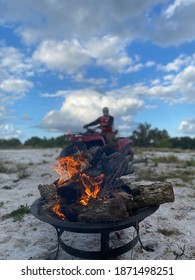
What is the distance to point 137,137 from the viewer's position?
30.0 m

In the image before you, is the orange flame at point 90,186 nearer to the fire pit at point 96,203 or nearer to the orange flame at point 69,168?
the fire pit at point 96,203

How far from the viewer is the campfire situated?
409cm

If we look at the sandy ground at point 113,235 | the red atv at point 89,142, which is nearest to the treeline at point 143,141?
the red atv at point 89,142

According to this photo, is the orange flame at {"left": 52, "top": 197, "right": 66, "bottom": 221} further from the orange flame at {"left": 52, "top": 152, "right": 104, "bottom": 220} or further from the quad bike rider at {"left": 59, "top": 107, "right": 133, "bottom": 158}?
the quad bike rider at {"left": 59, "top": 107, "right": 133, "bottom": 158}

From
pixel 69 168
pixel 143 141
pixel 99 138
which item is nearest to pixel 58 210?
pixel 69 168

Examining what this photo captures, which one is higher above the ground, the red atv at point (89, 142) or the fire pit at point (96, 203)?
the red atv at point (89, 142)

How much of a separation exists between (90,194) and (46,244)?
1223 mm

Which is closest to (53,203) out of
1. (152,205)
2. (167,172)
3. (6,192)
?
(152,205)

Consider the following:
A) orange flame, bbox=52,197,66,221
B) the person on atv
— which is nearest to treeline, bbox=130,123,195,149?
the person on atv

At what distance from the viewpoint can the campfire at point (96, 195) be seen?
4094mm

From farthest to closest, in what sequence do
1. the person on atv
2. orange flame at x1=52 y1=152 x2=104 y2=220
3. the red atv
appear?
the person on atv < the red atv < orange flame at x1=52 y1=152 x2=104 y2=220

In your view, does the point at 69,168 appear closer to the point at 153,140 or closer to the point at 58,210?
the point at 58,210

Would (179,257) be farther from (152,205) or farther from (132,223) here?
(132,223)

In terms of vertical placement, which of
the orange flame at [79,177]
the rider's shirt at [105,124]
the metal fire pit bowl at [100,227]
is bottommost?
the metal fire pit bowl at [100,227]
